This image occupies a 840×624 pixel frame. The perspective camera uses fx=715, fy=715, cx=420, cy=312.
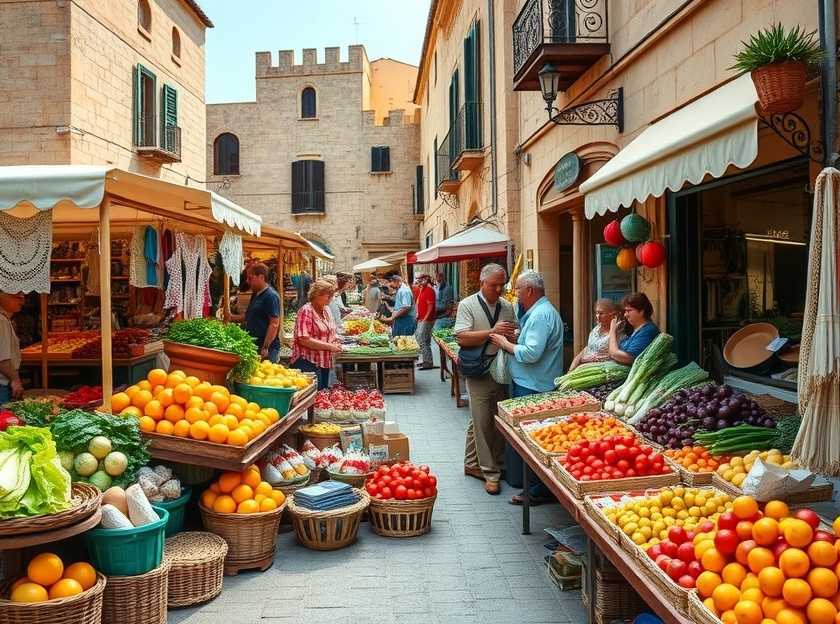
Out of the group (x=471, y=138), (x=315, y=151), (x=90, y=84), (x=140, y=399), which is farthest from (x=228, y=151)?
(x=140, y=399)

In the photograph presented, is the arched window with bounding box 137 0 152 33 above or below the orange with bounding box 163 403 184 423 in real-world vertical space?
above

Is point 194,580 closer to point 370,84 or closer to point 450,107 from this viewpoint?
point 450,107

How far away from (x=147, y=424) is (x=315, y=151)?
28949mm

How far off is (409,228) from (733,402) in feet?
94.1

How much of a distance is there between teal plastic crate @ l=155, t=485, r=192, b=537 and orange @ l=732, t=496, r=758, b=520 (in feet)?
11.2

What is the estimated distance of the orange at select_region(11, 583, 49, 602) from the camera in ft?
10.9

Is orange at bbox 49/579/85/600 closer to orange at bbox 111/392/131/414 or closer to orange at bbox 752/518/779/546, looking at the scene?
orange at bbox 111/392/131/414

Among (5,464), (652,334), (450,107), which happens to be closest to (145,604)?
(5,464)

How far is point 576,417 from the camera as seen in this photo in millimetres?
5422

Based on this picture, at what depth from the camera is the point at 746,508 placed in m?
2.85

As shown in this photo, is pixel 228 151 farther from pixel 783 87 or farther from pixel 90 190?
pixel 783 87

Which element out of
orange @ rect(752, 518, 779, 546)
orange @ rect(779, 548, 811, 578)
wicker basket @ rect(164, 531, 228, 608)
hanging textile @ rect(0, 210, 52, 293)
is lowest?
wicker basket @ rect(164, 531, 228, 608)

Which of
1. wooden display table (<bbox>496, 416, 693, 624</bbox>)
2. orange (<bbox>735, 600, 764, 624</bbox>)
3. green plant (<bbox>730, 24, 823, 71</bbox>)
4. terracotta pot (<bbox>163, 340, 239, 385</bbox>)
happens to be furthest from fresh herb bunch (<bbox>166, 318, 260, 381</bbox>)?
orange (<bbox>735, 600, 764, 624</bbox>)

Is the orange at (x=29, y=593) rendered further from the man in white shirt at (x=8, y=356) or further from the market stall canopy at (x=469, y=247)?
the market stall canopy at (x=469, y=247)
